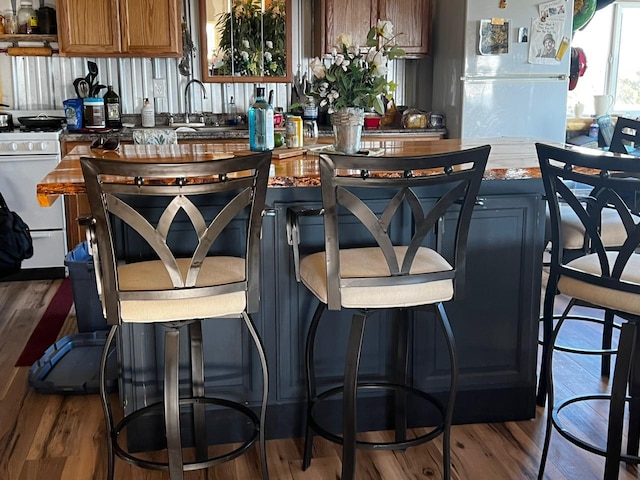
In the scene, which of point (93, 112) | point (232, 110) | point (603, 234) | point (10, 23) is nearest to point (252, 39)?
point (232, 110)

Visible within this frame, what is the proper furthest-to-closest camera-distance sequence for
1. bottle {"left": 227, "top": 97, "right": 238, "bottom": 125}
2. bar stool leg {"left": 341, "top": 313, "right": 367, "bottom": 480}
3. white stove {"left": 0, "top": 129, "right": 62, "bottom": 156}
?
bottle {"left": 227, "top": 97, "right": 238, "bottom": 125}
white stove {"left": 0, "top": 129, "right": 62, "bottom": 156}
bar stool leg {"left": 341, "top": 313, "right": 367, "bottom": 480}

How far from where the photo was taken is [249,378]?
8.25ft

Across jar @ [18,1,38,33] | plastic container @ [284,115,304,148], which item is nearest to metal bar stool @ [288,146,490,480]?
plastic container @ [284,115,304,148]

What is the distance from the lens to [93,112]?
4.89 meters

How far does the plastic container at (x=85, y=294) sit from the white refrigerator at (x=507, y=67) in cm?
271

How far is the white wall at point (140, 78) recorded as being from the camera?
202 inches

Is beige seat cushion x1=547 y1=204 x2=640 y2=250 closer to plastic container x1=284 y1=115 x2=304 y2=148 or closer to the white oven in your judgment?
plastic container x1=284 y1=115 x2=304 y2=148

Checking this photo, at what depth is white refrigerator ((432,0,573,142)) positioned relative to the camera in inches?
191

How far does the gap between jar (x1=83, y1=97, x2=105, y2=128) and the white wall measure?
0.38 metres

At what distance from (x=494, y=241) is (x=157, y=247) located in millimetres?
1258

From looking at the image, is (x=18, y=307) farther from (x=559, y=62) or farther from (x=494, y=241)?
(x=559, y=62)

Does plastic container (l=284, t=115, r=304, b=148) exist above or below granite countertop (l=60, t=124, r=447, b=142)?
above

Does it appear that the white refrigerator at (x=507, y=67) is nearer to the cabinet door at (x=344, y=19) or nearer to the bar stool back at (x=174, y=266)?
the cabinet door at (x=344, y=19)

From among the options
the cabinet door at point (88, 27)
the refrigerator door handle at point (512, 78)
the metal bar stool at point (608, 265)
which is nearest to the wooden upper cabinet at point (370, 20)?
the refrigerator door handle at point (512, 78)
